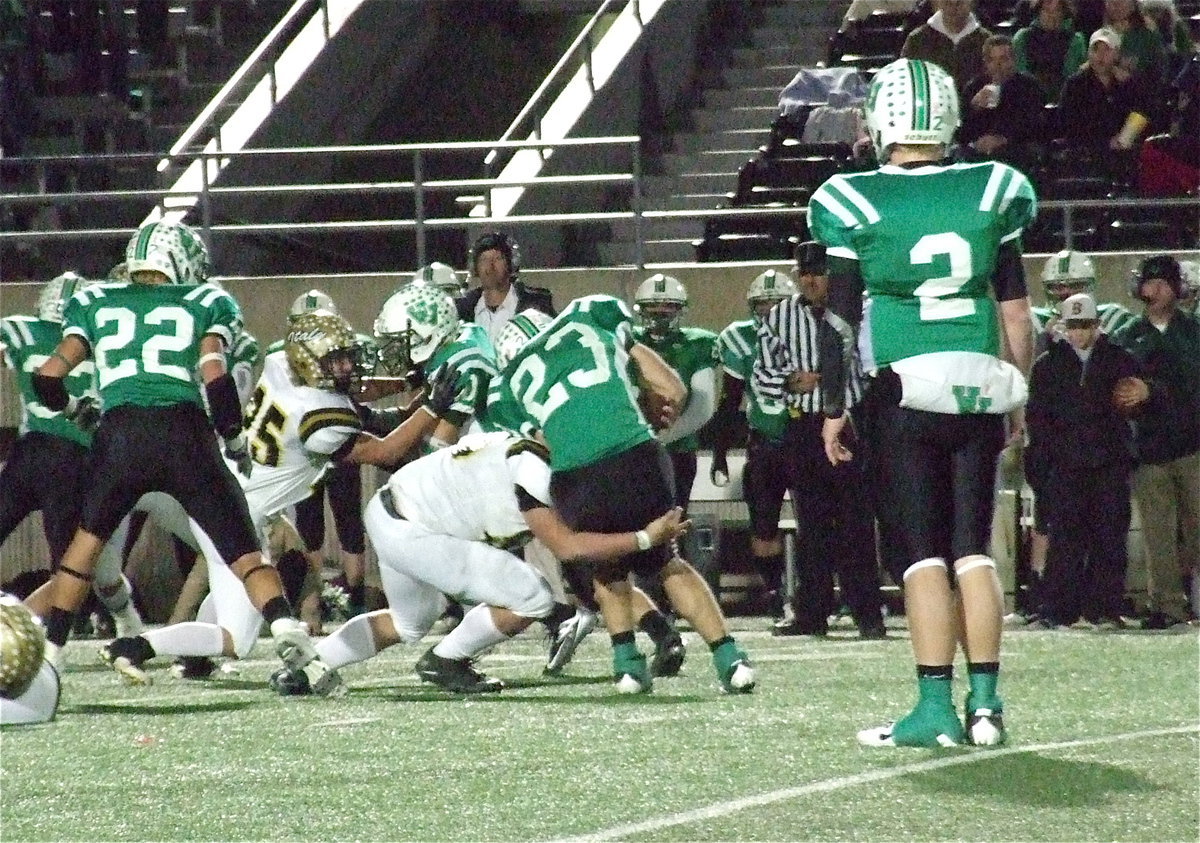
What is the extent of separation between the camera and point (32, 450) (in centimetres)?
1002

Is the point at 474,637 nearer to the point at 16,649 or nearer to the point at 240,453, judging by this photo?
the point at 240,453

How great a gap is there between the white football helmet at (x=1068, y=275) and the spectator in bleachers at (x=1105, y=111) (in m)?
2.24

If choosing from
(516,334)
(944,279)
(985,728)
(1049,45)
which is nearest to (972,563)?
(985,728)

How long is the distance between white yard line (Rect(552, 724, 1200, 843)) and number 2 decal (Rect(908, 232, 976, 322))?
1.08 m

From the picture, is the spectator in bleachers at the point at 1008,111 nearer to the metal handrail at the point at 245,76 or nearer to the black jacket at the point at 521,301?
the black jacket at the point at 521,301

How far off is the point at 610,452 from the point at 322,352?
5.15ft

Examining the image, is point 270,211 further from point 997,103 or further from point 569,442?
point 569,442

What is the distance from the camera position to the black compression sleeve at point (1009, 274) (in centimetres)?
602

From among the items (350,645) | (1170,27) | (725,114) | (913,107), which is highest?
(1170,27)

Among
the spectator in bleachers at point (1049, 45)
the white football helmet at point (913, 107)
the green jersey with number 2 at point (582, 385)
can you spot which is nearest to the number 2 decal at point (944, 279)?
the white football helmet at point (913, 107)

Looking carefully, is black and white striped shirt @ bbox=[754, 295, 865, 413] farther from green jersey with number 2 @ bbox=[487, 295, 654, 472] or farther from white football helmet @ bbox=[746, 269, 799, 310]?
green jersey with number 2 @ bbox=[487, 295, 654, 472]

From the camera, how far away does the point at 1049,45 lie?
46.7ft

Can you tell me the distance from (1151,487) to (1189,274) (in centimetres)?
115

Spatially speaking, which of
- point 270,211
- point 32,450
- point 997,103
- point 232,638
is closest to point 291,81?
point 270,211
